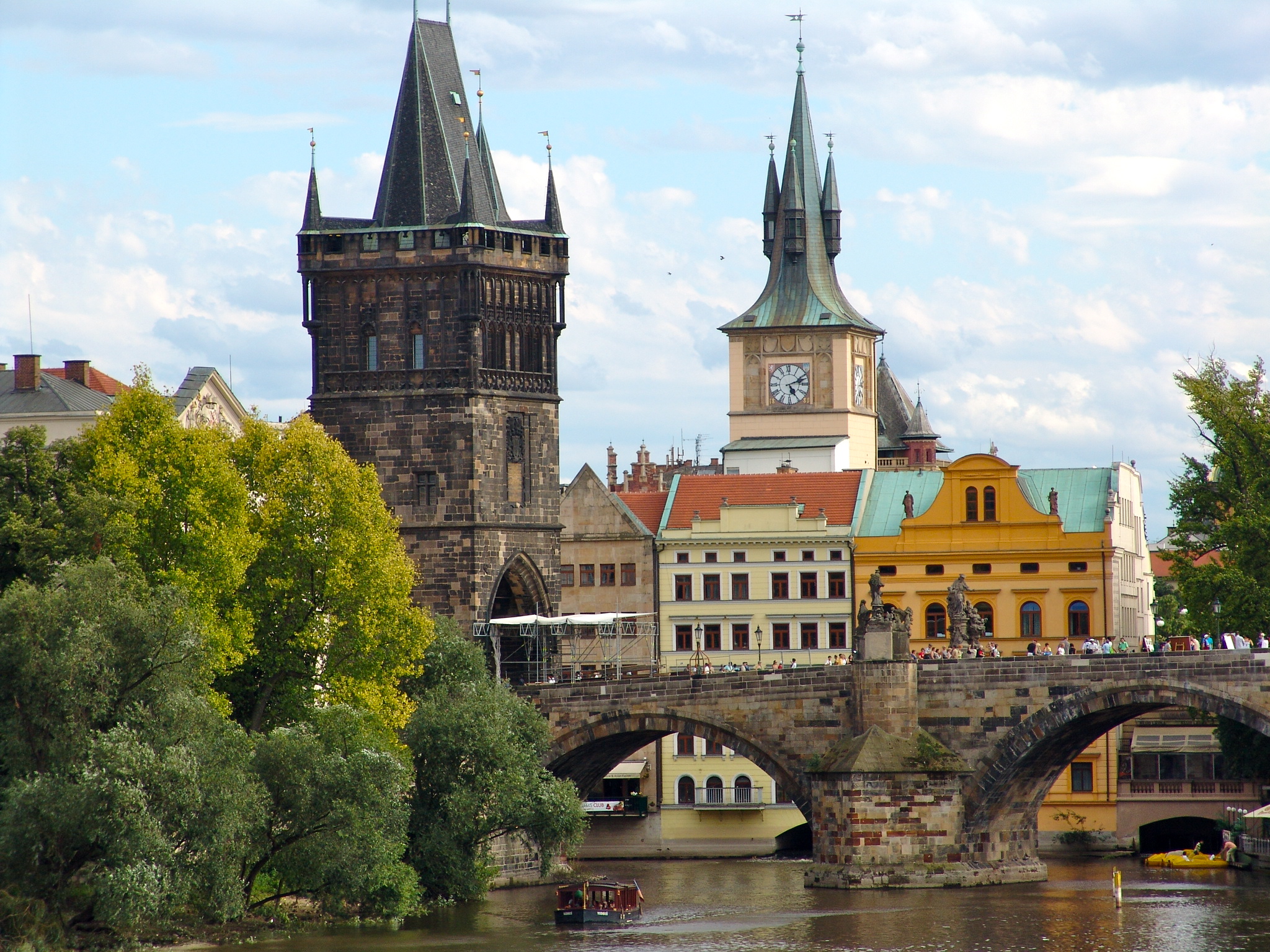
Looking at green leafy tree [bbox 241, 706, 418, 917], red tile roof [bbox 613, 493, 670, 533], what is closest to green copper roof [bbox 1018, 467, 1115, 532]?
red tile roof [bbox 613, 493, 670, 533]

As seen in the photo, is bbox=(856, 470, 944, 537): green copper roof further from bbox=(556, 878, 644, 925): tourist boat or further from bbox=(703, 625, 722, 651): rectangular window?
bbox=(556, 878, 644, 925): tourist boat

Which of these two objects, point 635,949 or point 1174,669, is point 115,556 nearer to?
point 635,949

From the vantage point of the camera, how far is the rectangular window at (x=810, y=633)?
10244 cm

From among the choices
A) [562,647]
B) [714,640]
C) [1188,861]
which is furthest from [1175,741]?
[562,647]

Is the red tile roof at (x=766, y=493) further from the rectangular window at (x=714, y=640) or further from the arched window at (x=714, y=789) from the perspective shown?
the arched window at (x=714, y=789)

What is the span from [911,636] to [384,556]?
104 feet

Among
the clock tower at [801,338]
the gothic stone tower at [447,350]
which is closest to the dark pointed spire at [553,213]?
the gothic stone tower at [447,350]

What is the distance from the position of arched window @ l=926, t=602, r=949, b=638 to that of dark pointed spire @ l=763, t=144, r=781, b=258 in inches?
1410

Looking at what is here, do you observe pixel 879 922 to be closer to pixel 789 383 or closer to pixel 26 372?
pixel 26 372

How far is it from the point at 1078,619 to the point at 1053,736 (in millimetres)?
21294

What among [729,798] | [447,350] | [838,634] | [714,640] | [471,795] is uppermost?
[447,350]

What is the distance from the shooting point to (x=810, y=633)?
102562mm

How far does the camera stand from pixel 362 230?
90938mm

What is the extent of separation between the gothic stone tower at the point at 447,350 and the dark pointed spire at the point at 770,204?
133 ft
